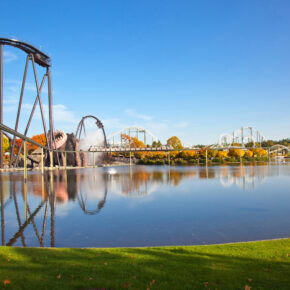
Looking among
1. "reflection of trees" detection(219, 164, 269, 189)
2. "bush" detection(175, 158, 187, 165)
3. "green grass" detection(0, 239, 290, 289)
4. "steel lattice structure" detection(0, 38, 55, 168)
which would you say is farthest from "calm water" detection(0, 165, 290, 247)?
"bush" detection(175, 158, 187, 165)

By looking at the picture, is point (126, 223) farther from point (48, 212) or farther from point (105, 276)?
point (105, 276)

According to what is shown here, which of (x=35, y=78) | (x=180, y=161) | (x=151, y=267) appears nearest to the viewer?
(x=151, y=267)

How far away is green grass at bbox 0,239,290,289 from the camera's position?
553cm

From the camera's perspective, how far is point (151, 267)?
652 centimetres

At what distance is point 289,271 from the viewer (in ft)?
20.1

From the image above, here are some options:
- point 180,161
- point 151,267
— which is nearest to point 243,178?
point 151,267

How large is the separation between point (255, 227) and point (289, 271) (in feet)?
21.0

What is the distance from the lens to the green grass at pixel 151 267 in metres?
5.53

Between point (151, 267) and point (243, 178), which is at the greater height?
point (151, 267)

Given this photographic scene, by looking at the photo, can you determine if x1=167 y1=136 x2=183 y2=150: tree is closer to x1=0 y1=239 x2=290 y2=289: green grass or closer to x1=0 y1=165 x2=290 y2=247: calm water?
x1=0 y1=165 x2=290 y2=247: calm water

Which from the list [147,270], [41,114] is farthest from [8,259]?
[41,114]

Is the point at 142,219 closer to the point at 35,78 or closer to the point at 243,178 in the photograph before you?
the point at 243,178

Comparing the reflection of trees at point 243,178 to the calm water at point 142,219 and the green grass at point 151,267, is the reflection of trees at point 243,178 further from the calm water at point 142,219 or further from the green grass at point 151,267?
the green grass at point 151,267

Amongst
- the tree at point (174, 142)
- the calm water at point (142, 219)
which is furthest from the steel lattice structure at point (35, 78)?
the tree at point (174, 142)
